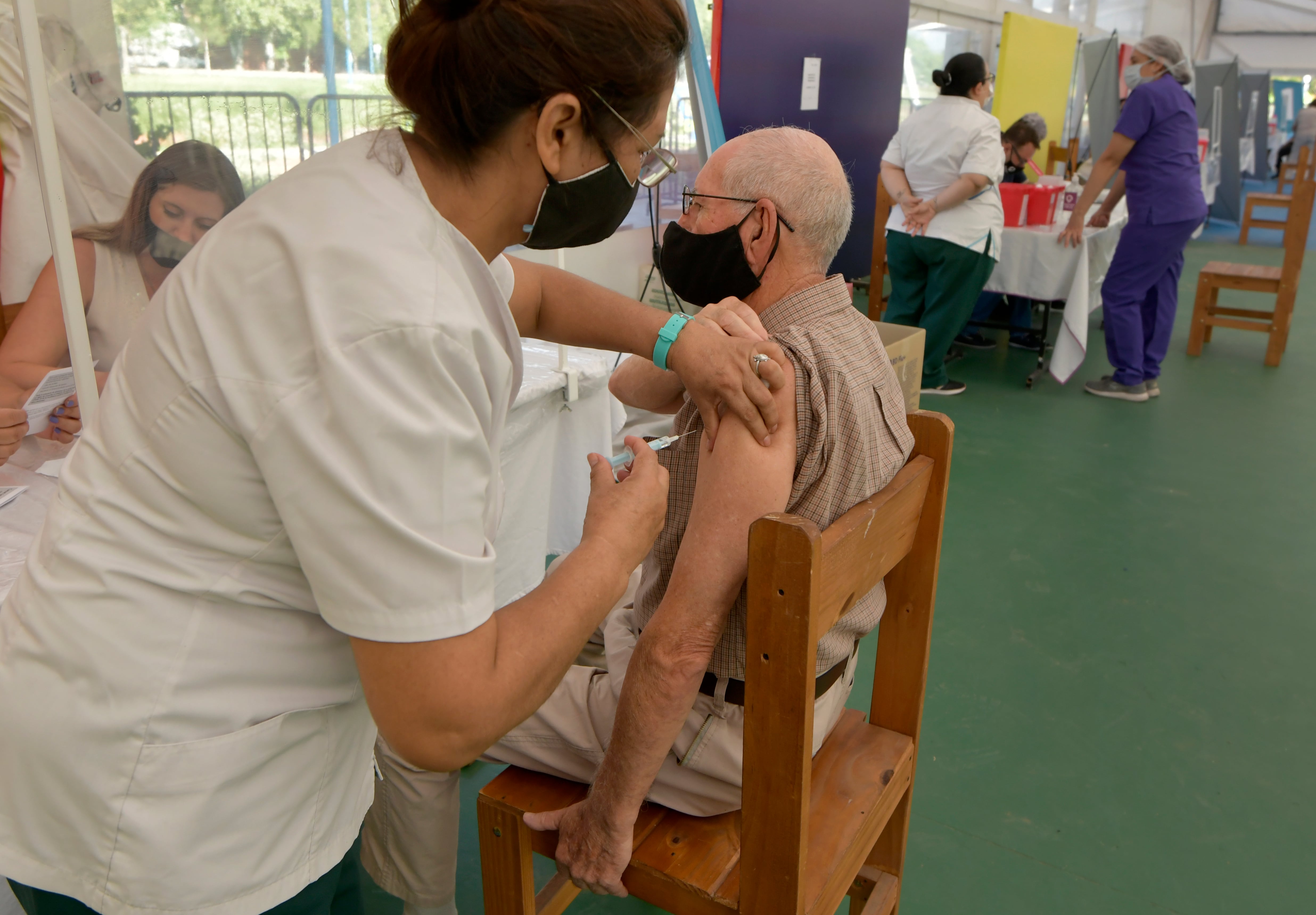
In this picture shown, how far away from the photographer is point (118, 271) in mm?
1632

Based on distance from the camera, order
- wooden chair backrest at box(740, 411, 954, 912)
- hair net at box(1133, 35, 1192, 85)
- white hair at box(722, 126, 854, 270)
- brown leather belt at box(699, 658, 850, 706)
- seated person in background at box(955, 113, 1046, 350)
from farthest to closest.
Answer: seated person in background at box(955, 113, 1046, 350) < hair net at box(1133, 35, 1192, 85) < white hair at box(722, 126, 854, 270) < brown leather belt at box(699, 658, 850, 706) < wooden chair backrest at box(740, 411, 954, 912)

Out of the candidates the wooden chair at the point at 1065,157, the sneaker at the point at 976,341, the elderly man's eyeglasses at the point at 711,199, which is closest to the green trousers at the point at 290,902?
the elderly man's eyeglasses at the point at 711,199

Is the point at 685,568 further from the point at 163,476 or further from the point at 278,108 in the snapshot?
the point at 278,108

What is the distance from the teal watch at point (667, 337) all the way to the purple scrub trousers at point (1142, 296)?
4098 millimetres

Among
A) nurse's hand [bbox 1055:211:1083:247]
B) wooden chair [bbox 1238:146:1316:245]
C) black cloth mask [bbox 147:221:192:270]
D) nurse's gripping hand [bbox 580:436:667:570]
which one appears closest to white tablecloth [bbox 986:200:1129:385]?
nurse's hand [bbox 1055:211:1083:247]

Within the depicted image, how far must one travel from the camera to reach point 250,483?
655 millimetres

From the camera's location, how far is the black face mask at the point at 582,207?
2.65ft

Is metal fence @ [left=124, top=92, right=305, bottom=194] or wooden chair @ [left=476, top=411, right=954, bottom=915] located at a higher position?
metal fence @ [left=124, top=92, right=305, bottom=194]

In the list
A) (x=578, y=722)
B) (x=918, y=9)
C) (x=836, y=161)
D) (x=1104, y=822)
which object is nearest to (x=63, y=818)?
(x=578, y=722)

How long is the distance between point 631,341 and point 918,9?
6.65 m

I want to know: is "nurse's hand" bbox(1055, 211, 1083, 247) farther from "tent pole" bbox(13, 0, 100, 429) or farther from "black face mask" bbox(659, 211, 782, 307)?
"tent pole" bbox(13, 0, 100, 429)

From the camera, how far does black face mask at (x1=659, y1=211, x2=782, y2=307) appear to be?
1.36 metres

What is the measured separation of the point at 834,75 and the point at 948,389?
7.40 feet

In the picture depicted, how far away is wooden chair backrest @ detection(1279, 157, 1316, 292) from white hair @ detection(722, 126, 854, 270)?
5.08 meters
